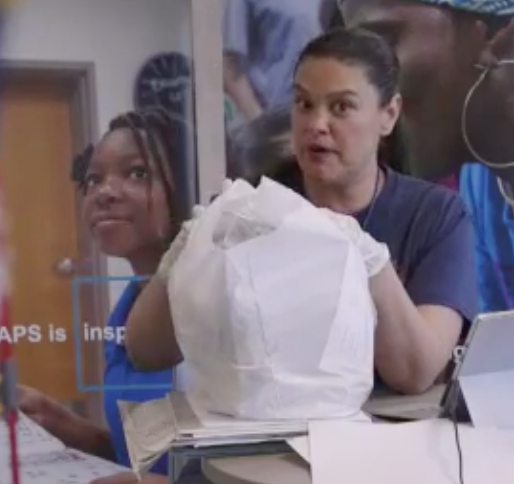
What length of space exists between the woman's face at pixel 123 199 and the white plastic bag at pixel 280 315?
39.7 inches

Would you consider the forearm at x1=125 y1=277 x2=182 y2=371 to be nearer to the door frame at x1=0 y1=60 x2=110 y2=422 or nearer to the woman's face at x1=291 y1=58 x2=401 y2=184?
the woman's face at x1=291 y1=58 x2=401 y2=184

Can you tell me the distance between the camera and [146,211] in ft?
6.81

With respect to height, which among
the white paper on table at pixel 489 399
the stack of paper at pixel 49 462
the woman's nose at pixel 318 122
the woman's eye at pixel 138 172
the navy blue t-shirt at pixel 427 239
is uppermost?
the woman's nose at pixel 318 122

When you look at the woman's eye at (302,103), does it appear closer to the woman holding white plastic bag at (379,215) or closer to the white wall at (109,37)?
the woman holding white plastic bag at (379,215)

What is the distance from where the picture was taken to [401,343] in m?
1.17

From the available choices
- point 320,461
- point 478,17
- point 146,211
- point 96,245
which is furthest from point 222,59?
point 320,461

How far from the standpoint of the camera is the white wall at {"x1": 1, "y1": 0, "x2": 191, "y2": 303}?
2039 millimetres

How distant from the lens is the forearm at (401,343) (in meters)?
1.14

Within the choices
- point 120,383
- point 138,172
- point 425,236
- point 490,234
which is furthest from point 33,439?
point 490,234

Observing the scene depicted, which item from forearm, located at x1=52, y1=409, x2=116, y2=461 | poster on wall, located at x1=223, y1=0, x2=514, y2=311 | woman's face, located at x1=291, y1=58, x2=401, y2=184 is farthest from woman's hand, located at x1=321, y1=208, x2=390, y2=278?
forearm, located at x1=52, y1=409, x2=116, y2=461

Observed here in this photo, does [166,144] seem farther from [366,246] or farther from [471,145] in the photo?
[366,246]

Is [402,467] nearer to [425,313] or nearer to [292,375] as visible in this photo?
[292,375]

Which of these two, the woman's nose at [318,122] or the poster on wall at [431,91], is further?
the poster on wall at [431,91]

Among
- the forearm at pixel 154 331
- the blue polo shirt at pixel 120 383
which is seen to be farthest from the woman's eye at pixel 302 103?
the forearm at pixel 154 331
